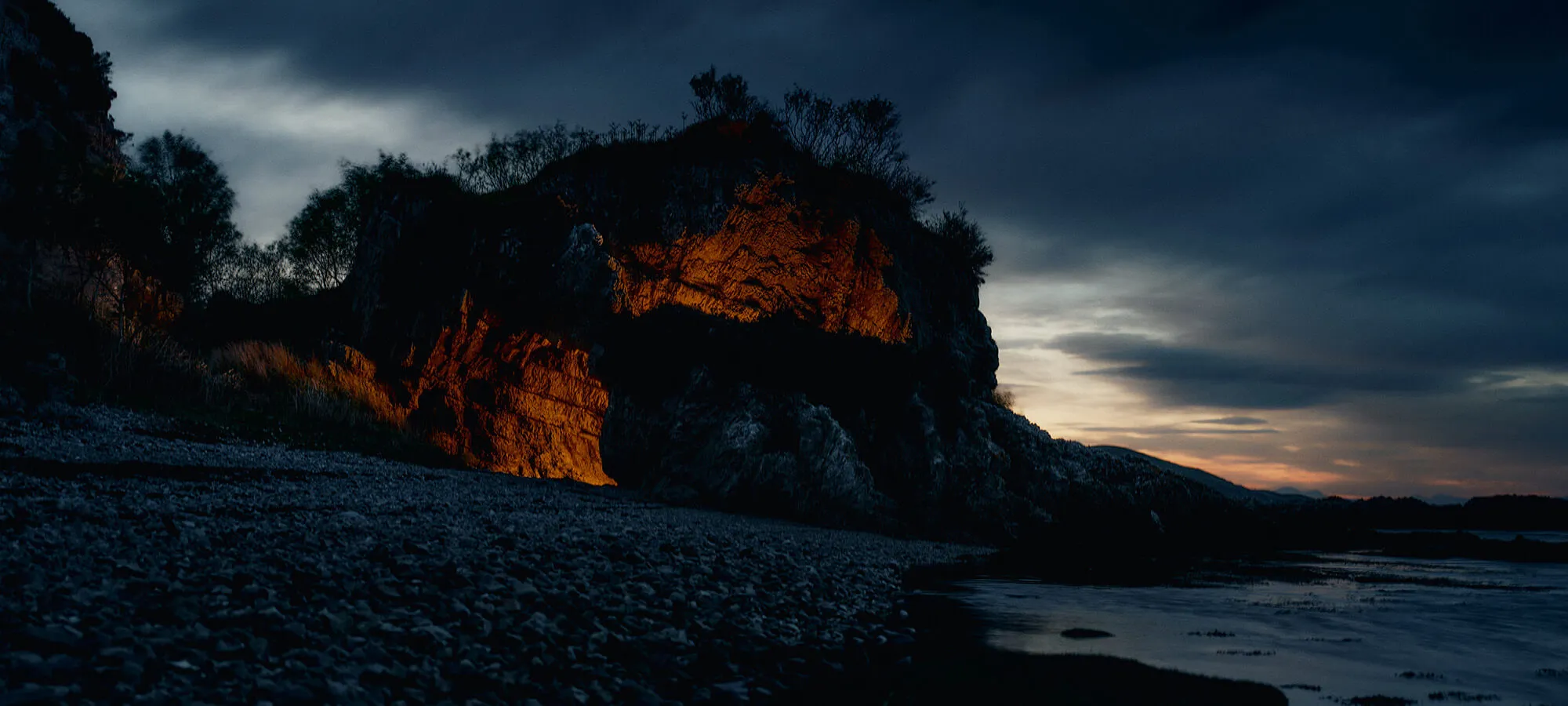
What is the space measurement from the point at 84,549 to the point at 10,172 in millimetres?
31732

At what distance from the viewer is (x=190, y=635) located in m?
5.99

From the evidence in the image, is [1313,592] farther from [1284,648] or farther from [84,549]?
[84,549]

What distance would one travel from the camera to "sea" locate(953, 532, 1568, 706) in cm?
859

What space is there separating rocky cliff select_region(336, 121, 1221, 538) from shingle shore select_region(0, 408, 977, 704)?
8.89m

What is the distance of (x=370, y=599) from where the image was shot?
777cm

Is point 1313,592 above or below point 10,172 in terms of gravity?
below

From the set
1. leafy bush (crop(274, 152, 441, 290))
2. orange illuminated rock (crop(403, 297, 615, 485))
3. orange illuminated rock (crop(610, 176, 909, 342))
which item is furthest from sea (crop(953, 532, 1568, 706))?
leafy bush (crop(274, 152, 441, 290))

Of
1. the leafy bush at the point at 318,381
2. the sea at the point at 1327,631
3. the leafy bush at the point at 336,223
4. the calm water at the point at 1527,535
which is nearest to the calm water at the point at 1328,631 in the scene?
the sea at the point at 1327,631

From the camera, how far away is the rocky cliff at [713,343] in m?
24.7

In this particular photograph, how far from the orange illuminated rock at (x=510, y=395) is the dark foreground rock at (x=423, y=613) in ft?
64.7

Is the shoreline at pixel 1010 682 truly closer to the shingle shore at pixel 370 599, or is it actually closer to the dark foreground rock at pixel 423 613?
the dark foreground rock at pixel 423 613

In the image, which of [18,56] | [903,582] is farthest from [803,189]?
[18,56]

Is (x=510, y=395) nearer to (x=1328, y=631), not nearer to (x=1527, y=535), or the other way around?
(x=1328, y=631)

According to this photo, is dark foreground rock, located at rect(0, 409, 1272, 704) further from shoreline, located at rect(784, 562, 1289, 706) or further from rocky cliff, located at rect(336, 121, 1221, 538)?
rocky cliff, located at rect(336, 121, 1221, 538)
